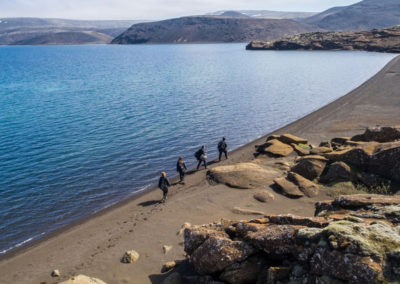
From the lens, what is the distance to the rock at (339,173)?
19734 millimetres

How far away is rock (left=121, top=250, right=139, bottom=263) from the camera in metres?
14.7

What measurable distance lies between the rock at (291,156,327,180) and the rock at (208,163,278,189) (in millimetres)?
1754

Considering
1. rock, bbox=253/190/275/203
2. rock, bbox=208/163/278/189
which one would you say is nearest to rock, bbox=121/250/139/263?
rock, bbox=253/190/275/203

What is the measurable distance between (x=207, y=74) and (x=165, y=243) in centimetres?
8217

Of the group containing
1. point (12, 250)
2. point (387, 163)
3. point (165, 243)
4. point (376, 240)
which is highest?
point (376, 240)

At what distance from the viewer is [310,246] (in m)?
9.30

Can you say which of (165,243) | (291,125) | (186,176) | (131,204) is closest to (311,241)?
(165,243)

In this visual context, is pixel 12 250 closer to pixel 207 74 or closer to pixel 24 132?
pixel 24 132

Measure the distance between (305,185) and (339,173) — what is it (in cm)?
210

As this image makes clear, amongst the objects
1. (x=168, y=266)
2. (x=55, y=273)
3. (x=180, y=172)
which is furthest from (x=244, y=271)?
(x=180, y=172)

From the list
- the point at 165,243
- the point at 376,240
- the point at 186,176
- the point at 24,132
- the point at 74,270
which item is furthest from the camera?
the point at 24,132

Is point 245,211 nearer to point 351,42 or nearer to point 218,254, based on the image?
point 218,254

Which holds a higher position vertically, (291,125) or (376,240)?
(376,240)

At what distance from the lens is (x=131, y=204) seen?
2261 centimetres
